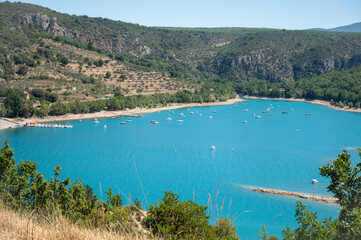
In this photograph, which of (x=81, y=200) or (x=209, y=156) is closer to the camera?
(x=81, y=200)

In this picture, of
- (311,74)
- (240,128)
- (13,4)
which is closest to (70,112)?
(240,128)

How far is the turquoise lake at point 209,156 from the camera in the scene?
2762 centimetres

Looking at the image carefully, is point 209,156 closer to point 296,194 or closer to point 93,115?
point 296,194

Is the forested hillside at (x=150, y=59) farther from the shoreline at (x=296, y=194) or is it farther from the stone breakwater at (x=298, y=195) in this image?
the stone breakwater at (x=298, y=195)

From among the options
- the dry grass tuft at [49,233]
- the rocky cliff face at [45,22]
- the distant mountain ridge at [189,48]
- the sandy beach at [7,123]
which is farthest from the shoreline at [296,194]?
the rocky cliff face at [45,22]

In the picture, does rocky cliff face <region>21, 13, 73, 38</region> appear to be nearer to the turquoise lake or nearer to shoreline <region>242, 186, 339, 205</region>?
the turquoise lake

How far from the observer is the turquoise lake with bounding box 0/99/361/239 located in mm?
27625

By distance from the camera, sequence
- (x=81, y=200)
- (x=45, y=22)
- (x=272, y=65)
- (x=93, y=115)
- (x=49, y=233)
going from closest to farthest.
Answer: (x=49, y=233)
(x=81, y=200)
(x=93, y=115)
(x=45, y=22)
(x=272, y=65)

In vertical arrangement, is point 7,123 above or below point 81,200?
below

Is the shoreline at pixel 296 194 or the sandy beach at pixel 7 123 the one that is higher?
the sandy beach at pixel 7 123

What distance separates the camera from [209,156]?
41.9 m

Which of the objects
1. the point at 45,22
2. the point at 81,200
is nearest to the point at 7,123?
the point at 81,200

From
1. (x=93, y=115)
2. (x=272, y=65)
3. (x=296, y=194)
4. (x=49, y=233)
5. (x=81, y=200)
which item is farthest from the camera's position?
(x=272, y=65)

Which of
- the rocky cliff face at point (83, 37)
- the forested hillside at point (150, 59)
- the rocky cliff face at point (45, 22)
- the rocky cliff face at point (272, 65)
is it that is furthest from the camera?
the rocky cliff face at point (272, 65)
